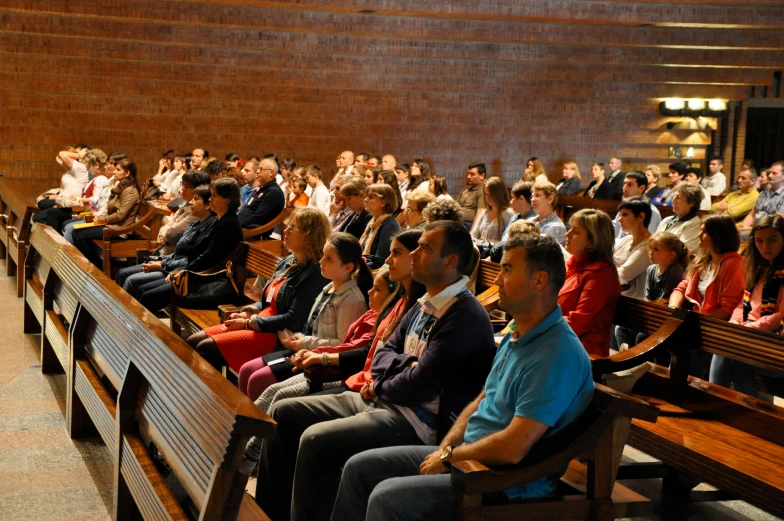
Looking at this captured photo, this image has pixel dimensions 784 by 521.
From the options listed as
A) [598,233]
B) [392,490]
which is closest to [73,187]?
[598,233]

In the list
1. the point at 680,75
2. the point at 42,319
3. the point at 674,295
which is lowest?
the point at 42,319

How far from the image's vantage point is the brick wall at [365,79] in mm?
13383

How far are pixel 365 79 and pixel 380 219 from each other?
951 cm

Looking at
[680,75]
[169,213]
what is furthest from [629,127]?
[169,213]

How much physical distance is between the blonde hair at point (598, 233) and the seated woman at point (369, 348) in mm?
931

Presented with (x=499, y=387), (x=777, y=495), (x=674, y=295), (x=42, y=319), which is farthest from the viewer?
(x=42, y=319)

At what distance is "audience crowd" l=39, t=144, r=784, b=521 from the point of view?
2.17m

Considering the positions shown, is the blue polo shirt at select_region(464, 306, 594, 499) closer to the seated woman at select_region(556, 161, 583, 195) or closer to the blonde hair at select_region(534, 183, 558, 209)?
the blonde hair at select_region(534, 183, 558, 209)

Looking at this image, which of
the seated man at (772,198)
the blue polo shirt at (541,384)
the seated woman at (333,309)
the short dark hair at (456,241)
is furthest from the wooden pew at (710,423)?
the seated man at (772,198)

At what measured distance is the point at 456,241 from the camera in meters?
2.77

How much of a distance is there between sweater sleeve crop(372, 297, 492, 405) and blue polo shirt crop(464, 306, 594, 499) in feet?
1.21

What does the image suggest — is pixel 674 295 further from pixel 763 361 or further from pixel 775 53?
pixel 775 53

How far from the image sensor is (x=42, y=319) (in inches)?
203

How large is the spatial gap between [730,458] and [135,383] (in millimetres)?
1964
